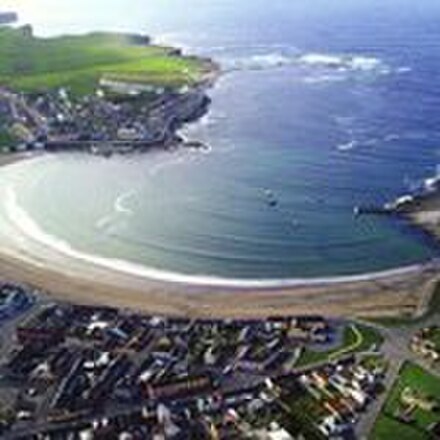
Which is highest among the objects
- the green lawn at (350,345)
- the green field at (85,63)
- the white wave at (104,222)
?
the green lawn at (350,345)

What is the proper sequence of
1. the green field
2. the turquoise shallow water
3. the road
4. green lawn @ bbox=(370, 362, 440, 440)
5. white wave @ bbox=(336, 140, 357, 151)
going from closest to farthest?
green lawn @ bbox=(370, 362, 440, 440) < the road < the turquoise shallow water < white wave @ bbox=(336, 140, 357, 151) < the green field

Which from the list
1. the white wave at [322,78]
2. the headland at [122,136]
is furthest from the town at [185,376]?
the white wave at [322,78]

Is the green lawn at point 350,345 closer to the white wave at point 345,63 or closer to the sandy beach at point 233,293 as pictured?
the sandy beach at point 233,293

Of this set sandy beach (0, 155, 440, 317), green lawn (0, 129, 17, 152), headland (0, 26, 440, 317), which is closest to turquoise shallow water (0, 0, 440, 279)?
sandy beach (0, 155, 440, 317)

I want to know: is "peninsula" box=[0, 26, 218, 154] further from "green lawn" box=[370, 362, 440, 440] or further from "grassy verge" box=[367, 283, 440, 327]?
"green lawn" box=[370, 362, 440, 440]

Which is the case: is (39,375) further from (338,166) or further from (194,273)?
(338,166)

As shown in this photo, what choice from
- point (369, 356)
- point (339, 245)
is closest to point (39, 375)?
point (369, 356)
